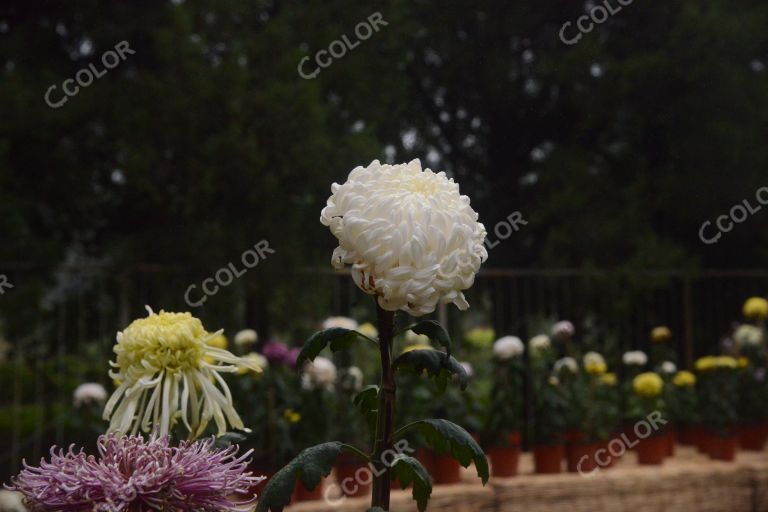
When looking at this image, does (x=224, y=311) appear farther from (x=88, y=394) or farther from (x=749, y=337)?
(x=749, y=337)

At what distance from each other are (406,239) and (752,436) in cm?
454

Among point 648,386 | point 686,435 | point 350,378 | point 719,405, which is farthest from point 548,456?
point 686,435

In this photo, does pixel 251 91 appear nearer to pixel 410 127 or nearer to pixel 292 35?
pixel 292 35

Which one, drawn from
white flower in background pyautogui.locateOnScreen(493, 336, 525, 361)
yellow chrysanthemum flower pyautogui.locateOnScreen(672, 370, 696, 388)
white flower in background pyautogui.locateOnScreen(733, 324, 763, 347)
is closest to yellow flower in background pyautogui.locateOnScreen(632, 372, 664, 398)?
yellow chrysanthemum flower pyautogui.locateOnScreen(672, 370, 696, 388)

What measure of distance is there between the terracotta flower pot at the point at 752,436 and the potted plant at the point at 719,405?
0.60 feet

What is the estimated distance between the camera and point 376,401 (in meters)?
1.28

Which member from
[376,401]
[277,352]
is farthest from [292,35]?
[376,401]

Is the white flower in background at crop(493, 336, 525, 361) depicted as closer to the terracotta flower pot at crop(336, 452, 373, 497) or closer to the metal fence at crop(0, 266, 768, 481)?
the metal fence at crop(0, 266, 768, 481)

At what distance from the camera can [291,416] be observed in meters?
3.71

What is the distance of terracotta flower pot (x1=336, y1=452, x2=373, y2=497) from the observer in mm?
3504

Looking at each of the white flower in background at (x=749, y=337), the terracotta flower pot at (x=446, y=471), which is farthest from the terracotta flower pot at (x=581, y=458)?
the white flower in background at (x=749, y=337)

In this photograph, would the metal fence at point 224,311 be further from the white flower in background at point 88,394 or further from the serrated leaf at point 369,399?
the serrated leaf at point 369,399

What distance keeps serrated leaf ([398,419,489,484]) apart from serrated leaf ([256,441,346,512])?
10 cm

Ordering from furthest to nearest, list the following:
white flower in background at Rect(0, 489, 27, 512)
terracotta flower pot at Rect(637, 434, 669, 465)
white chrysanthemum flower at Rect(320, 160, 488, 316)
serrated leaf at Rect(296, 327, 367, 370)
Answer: terracotta flower pot at Rect(637, 434, 669, 465) → white flower in background at Rect(0, 489, 27, 512) → serrated leaf at Rect(296, 327, 367, 370) → white chrysanthemum flower at Rect(320, 160, 488, 316)
